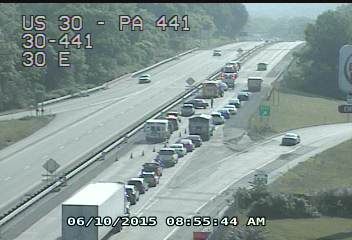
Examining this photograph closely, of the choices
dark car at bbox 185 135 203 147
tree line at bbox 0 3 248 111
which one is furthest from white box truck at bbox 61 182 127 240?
dark car at bbox 185 135 203 147

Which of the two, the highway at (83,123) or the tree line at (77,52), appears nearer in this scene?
the highway at (83,123)

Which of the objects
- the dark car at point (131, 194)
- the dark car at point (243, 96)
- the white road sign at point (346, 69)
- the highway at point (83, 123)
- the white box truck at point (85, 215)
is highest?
the white road sign at point (346, 69)

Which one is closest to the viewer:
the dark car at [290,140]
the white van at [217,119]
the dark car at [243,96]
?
the dark car at [290,140]

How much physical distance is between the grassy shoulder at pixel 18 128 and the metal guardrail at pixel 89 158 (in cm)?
377

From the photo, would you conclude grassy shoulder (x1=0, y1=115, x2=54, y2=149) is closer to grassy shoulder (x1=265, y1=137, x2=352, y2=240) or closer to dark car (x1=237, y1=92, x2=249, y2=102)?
dark car (x1=237, y1=92, x2=249, y2=102)

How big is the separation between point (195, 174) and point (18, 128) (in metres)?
11.0

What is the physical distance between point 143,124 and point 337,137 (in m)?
8.13

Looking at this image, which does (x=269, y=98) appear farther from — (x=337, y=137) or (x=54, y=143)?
(x=54, y=143)

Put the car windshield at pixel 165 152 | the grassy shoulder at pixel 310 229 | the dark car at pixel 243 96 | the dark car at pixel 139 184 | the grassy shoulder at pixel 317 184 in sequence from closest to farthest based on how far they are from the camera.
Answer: the grassy shoulder at pixel 310 229
the grassy shoulder at pixel 317 184
the dark car at pixel 139 184
the car windshield at pixel 165 152
the dark car at pixel 243 96

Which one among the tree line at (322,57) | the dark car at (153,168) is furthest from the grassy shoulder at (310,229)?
the tree line at (322,57)

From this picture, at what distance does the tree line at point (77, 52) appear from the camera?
128 feet

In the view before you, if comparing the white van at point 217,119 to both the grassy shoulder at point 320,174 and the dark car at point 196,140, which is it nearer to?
the dark car at point 196,140

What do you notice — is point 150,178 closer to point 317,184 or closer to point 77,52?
point 317,184

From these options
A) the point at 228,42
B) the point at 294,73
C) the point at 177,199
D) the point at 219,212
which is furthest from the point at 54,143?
the point at 228,42
